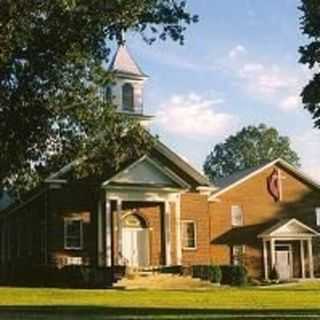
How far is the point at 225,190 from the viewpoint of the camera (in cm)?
5666

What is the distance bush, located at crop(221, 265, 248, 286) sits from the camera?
48812 millimetres

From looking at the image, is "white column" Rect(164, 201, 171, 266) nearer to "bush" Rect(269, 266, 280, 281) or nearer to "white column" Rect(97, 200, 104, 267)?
"white column" Rect(97, 200, 104, 267)

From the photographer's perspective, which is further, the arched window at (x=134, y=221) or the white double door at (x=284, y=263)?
the white double door at (x=284, y=263)

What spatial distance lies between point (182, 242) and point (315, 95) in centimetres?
2664

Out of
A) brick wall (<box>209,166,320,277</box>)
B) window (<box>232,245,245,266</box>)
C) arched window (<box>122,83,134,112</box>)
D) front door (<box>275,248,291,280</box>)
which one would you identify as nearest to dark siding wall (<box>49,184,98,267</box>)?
arched window (<box>122,83,134,112</box>)

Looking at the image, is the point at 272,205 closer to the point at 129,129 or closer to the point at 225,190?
the point at 225,190

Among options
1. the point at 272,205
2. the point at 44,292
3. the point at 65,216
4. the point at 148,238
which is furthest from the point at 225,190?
the point at 44,292

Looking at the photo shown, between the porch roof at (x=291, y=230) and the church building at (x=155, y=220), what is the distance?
0.20 feet

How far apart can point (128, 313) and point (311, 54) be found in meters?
9.35

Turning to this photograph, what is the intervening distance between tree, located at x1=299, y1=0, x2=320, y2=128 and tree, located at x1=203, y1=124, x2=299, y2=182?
91.5 m

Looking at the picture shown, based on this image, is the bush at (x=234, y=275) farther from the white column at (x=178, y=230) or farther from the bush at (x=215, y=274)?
the white column at (x=178, y=230)

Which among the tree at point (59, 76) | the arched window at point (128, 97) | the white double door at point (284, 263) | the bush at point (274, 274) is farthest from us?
the white double door at point (284, 263)

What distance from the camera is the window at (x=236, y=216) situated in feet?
186

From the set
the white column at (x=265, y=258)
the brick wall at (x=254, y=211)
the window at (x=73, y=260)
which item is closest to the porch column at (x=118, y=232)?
the window at (x=73, y=260)
